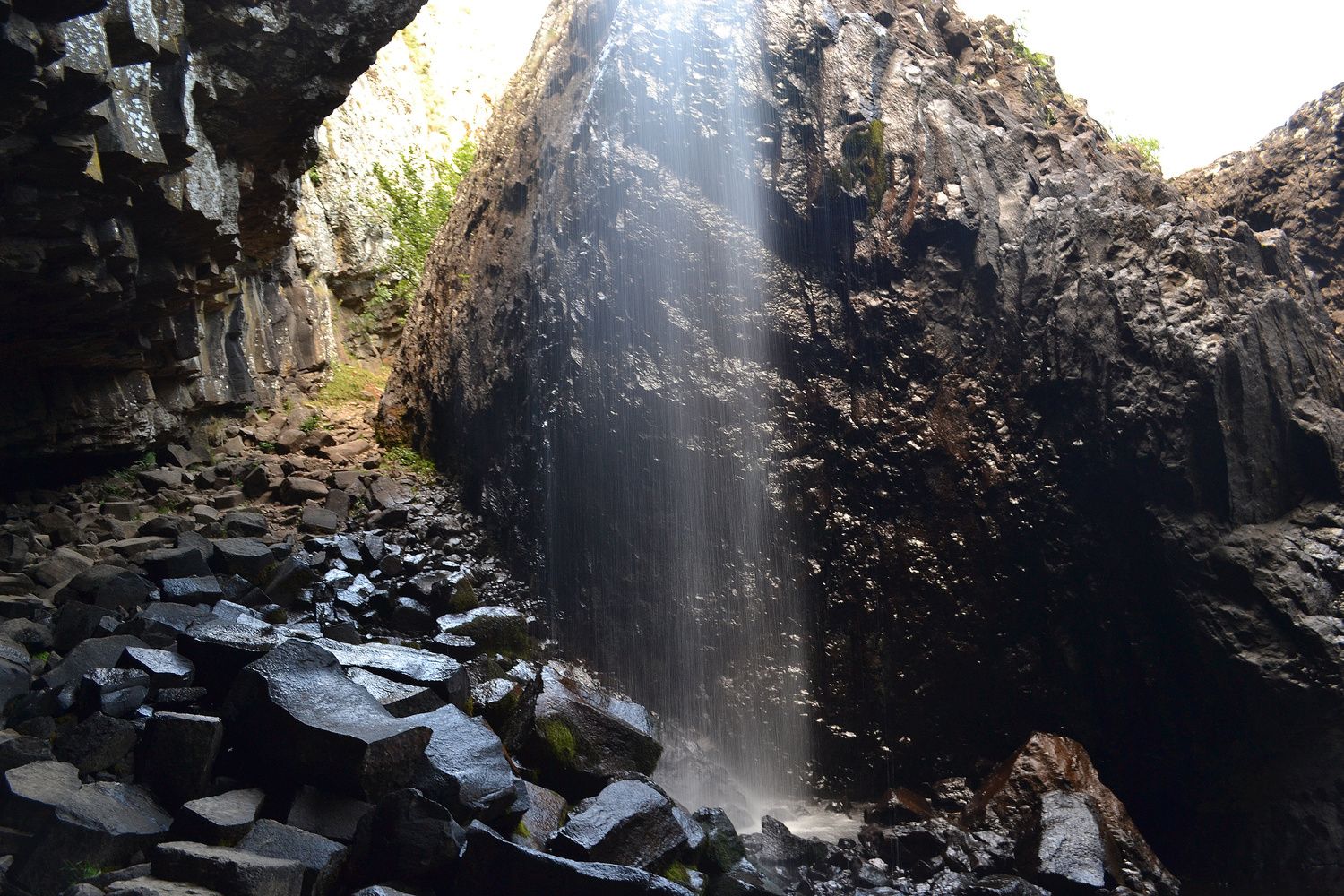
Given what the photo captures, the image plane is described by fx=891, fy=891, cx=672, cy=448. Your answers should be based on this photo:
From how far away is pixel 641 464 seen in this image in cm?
811

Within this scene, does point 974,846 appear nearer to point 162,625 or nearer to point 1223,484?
point 1223,484

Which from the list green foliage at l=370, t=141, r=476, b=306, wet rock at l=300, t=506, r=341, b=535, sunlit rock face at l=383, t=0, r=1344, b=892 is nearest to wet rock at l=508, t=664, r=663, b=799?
sunlit rock face at l=383, t=0, r=1344, b=892

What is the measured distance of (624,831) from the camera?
4.45 metres

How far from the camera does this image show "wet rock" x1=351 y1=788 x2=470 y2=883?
11.9ft

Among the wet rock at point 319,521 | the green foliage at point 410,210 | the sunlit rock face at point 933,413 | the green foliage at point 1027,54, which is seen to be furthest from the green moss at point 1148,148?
the wet rock at point 319,521

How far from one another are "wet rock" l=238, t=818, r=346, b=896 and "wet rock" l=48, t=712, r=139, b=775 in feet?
2.94

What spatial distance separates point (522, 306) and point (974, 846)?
6.34 m

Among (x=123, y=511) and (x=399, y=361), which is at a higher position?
(x=399, y=361)

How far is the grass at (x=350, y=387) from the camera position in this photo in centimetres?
1187

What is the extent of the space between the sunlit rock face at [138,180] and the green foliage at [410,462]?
6.50ft

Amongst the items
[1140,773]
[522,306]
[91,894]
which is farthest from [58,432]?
[1140,773]

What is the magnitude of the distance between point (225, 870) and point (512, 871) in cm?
111

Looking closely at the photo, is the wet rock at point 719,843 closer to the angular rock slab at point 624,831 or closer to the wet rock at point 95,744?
the angular rock slab at point 624,831

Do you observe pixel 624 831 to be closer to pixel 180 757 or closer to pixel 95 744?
pixel 180 757
